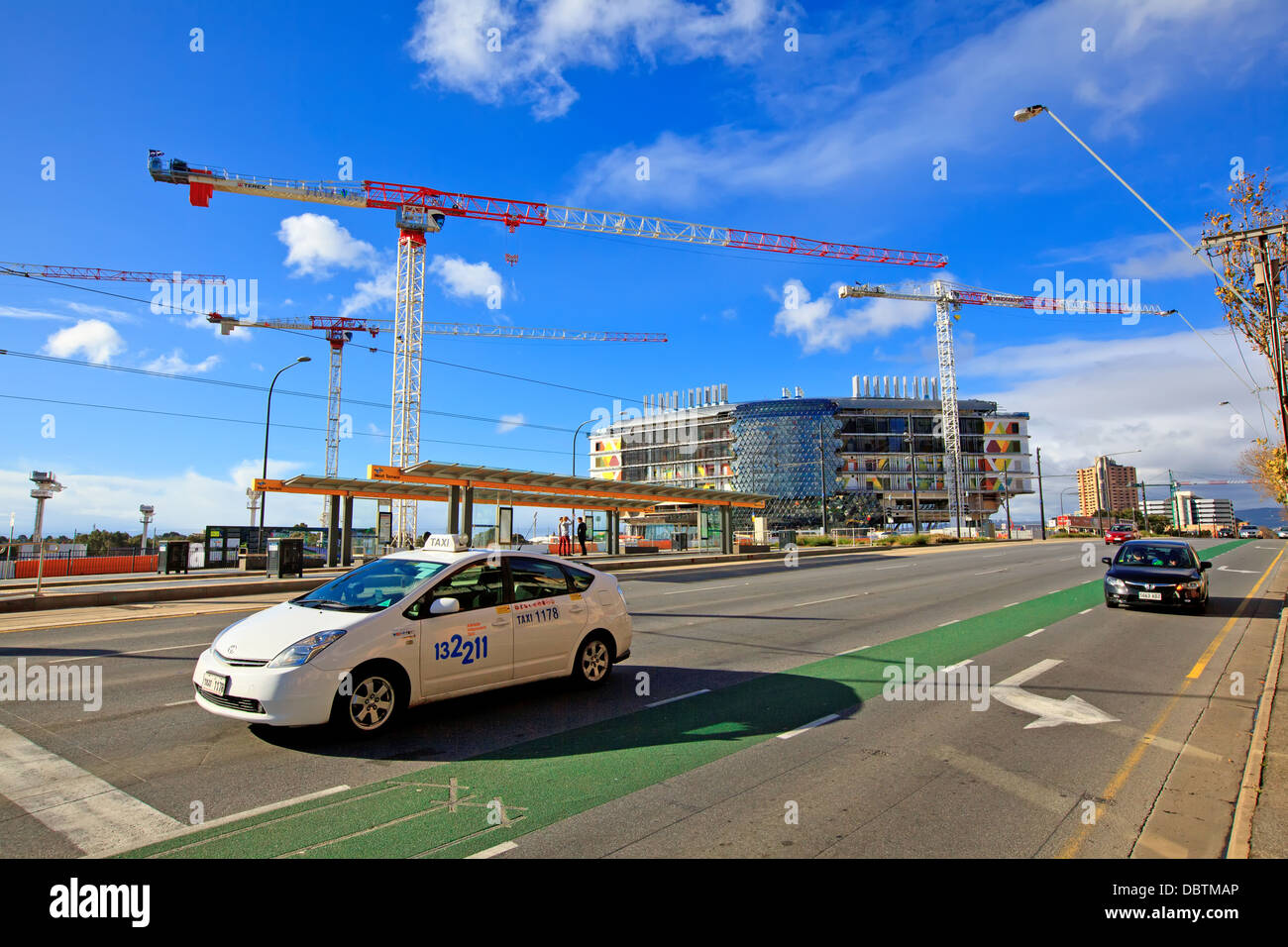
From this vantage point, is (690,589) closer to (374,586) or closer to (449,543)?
(449,543)

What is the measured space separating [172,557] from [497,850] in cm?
3248

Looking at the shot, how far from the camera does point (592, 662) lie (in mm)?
7988

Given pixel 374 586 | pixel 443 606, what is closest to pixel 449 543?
pixel 374 586

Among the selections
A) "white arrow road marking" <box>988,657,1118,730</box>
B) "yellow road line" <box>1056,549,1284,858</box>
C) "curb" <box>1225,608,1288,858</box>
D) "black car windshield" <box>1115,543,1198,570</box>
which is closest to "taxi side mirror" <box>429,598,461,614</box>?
"yellow road line" <box>1056,549,1284,858</box>

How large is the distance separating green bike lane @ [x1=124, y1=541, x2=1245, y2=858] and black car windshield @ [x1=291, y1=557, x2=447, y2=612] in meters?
1.68

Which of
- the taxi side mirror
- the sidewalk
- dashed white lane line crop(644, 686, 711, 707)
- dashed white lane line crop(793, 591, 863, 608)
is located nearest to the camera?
the sidewalk

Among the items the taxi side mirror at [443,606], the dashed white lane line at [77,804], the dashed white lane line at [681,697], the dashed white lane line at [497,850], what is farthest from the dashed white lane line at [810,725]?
the dashed white lane line at [77,804]

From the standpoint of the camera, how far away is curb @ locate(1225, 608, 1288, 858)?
4191mm

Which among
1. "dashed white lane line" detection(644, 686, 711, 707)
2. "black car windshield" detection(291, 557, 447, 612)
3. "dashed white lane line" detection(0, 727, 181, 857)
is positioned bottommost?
"dashed white lane line" detection(644, 686, 711, 707)

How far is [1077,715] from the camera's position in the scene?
23.5 ft

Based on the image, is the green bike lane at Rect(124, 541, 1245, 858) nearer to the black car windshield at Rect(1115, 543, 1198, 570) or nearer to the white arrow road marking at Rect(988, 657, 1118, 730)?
the white arrow road marking at Rect(988, 657, 1118, 730)
